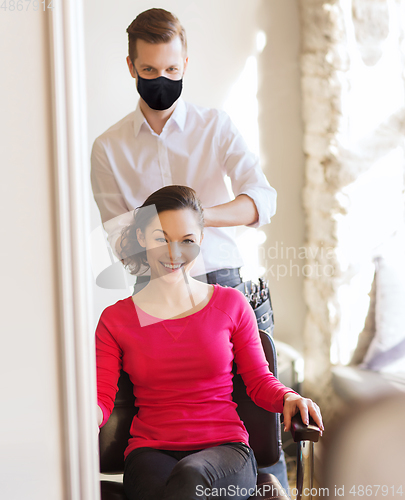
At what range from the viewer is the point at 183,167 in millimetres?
870

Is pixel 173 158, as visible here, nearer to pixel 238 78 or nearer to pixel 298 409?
pixel 238 78

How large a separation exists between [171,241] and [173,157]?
18cm

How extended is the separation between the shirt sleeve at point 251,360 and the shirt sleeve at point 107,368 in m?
0.26

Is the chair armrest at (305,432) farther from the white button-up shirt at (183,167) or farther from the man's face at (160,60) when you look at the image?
the man's face at (160,60)

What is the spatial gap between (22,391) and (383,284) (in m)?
0.88

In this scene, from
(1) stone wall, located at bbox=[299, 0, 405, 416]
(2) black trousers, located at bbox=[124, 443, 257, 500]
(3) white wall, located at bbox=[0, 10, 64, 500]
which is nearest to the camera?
(3) white wall, located at bbox=[0, 10, 64, 500]

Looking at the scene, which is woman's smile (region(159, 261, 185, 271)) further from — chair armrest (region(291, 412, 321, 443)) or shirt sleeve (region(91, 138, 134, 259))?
chair armrest (region(291, 412, 321, 443))

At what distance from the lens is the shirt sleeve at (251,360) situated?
0.92 m

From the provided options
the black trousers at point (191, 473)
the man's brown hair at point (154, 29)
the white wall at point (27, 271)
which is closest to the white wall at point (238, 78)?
the man's brown hair at point (154, 29)

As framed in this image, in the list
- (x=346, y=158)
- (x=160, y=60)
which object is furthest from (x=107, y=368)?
(x=346, y=158)

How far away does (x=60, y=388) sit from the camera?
66 cm

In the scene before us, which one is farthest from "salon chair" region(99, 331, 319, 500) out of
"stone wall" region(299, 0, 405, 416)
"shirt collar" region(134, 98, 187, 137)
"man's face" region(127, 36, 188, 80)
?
"man's face" region(127, 36, 188, 80)

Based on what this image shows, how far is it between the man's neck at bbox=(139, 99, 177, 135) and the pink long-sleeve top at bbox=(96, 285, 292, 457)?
1.18 feet

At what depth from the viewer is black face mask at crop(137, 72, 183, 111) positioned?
32.1 inches
